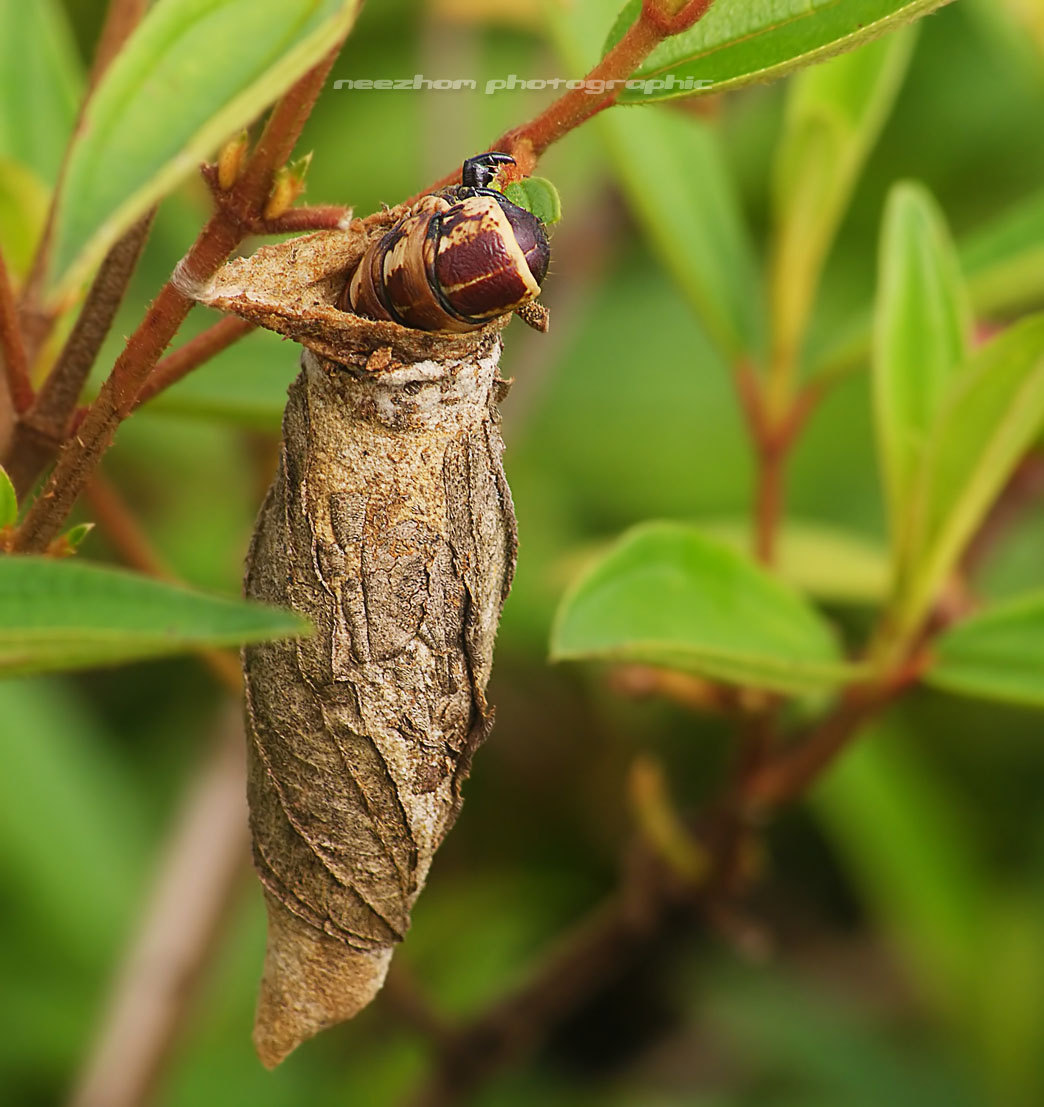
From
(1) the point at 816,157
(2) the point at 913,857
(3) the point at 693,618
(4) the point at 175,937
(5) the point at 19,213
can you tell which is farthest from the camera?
(2) the point at 913,857

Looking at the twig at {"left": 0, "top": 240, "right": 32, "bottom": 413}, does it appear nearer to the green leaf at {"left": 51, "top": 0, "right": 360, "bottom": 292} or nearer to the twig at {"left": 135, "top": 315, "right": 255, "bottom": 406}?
the twig at {"left": 135, "top": 315, "right": 255, "bottom": 406}

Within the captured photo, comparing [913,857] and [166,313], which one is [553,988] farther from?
[166,313]

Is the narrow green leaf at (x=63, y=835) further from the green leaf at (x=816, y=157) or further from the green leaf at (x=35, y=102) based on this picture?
the green leaf at (x=816, y=157)

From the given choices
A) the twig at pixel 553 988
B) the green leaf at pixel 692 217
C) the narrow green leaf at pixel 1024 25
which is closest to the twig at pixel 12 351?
the green leaf at pixel 692 217

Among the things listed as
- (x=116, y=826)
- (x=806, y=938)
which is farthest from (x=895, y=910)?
(x=116, y=826)

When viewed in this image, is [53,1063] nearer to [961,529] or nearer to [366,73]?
[961,529]

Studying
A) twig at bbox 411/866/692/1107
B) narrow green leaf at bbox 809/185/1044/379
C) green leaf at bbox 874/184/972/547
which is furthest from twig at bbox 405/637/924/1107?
narrow green leaf at bbox 809/185/1044/379

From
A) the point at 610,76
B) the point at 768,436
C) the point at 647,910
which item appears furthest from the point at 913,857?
the point at 610,76
